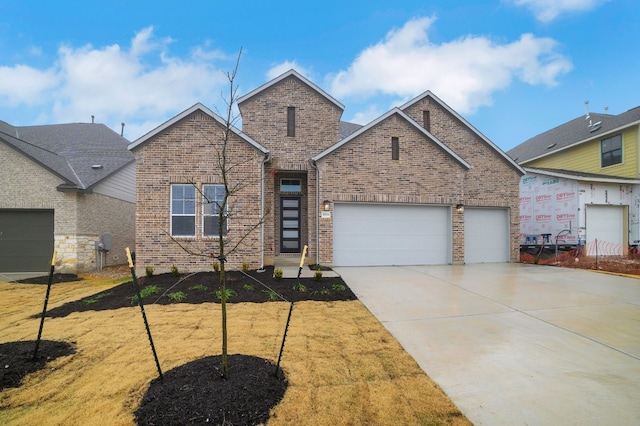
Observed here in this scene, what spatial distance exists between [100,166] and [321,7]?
11.3 metres

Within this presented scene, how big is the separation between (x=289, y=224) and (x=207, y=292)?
17.5ft

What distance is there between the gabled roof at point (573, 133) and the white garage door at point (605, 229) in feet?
14.5

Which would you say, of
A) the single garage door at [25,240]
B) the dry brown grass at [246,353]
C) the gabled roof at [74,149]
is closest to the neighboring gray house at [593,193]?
the dry brown grass at [246,353]

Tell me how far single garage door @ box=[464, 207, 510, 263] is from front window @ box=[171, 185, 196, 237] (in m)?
10.2

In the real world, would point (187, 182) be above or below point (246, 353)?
above

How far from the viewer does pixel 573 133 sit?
18625 mm

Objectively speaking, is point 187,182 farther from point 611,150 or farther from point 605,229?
point 611,150

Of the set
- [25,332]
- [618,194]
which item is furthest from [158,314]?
[618,194]

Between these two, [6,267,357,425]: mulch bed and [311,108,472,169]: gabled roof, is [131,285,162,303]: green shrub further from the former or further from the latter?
[311,108,472,169]: gabled roof

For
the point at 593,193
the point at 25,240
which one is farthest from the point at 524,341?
the point at 25,240

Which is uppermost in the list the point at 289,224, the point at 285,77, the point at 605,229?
the point at 285,77

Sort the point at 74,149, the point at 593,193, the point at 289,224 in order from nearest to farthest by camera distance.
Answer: the point at 289,224
the point at 593,193
the point at 74,149

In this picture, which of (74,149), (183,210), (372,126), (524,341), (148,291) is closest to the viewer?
(524,341)

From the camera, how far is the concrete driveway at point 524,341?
2773 mm
